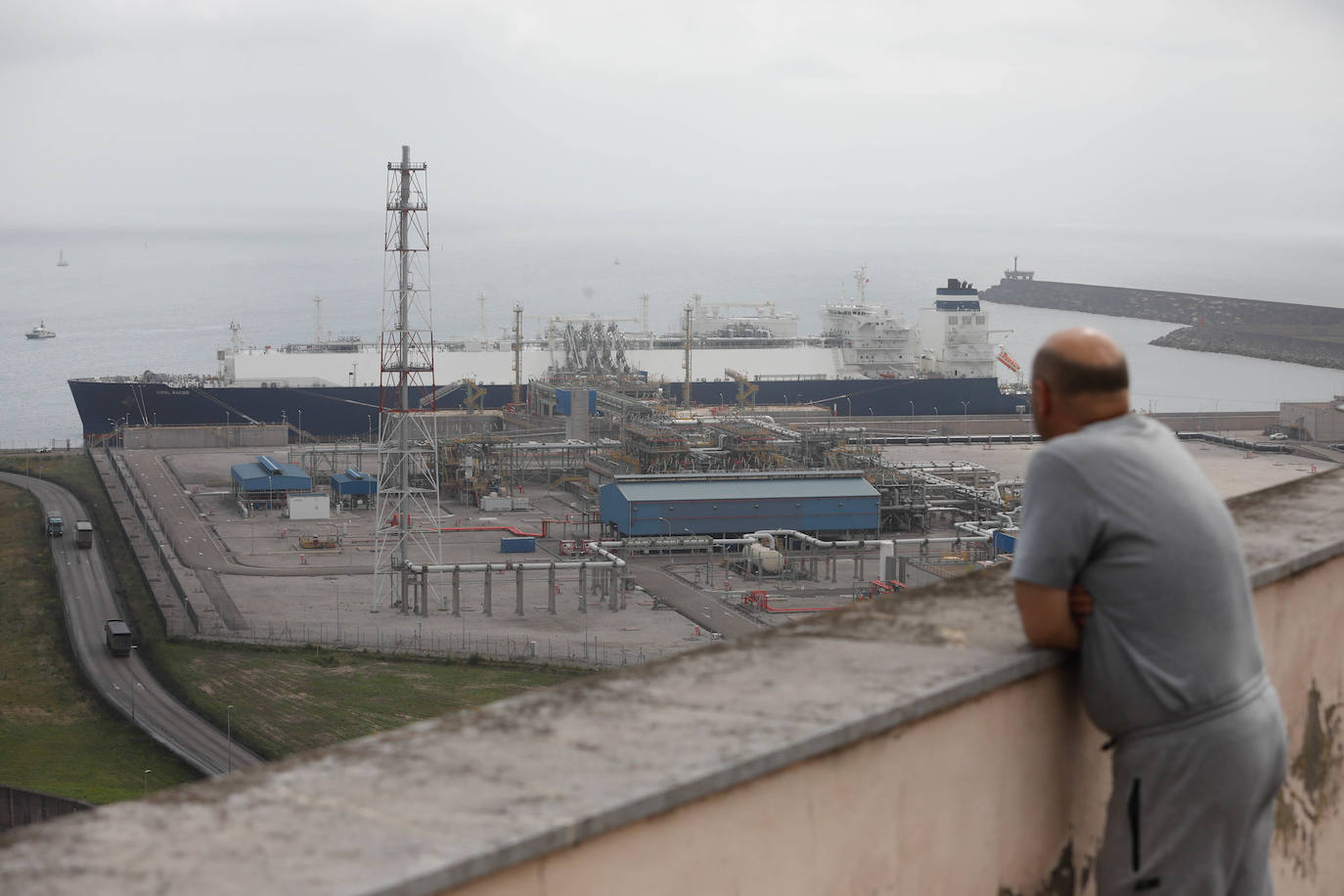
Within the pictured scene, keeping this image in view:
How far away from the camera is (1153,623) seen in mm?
1948

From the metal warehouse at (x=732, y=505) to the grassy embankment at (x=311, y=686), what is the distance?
31.5 feet

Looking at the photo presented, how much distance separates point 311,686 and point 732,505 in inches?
491

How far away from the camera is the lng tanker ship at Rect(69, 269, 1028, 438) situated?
47.2 m

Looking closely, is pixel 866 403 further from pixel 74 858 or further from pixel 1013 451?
pixel 74 858

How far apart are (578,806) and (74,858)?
511mm

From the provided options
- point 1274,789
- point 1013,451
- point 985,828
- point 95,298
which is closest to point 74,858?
point 985,828

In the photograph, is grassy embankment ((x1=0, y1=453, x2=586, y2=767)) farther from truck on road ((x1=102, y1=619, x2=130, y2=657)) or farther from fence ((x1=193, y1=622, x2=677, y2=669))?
fence ((x1=193, y1=622, x2=677, y2=669))

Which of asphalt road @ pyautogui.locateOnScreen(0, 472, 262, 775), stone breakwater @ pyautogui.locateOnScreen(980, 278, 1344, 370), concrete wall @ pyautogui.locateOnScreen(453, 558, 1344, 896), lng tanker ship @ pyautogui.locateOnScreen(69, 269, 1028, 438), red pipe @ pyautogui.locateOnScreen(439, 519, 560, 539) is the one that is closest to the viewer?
concrete wall @ pyautogui.locateOnScreen(453, 558, 1344, 896)

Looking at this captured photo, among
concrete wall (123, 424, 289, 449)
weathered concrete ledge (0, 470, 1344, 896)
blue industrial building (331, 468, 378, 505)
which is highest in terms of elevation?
weathered concrete ledge (0, 470, 1344, 896)

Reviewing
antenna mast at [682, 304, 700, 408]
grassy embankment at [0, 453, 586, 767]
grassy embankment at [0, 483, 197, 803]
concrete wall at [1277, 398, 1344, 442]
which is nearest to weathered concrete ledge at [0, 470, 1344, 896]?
grassy embankment at [0, 483, 197, 803]

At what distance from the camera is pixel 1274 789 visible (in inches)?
80.1

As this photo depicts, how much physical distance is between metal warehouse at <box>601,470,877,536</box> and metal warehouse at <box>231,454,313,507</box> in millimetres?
8045

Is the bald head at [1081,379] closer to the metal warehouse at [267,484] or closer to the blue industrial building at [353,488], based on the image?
the metal warehouse at [267,484]

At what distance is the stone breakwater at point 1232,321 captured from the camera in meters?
93.1
